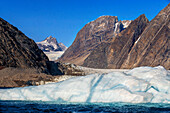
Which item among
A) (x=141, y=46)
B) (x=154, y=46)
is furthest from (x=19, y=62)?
(x=141, y=46)

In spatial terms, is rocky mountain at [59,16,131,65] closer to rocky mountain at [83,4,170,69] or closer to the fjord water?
rocky mountain at [83,4,170,69]

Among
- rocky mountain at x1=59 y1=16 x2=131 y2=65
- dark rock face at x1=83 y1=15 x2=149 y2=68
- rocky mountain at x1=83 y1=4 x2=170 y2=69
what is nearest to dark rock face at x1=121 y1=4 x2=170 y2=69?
rocky mountain at x1=83 y1=4 x2=170 y2=69

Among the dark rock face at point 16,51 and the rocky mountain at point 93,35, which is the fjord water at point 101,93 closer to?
the dark rock face at point 16,51

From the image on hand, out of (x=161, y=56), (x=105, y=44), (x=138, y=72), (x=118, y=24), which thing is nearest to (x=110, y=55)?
(x=105, y=44)

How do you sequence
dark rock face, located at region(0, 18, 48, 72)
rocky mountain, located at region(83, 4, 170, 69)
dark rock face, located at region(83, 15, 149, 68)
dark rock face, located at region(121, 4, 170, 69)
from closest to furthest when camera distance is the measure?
dark rock face, located at region(0, 18, 48, 72)
dark rock face, located at region(121, 4, 170, 69)
rocky mountain, located at region(83, 4, 170, 69)
dark rock face, located at region(83, 15, 149, 68)

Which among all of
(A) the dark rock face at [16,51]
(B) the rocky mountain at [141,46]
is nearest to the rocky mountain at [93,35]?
(B) the rocky mountain at [141,46]

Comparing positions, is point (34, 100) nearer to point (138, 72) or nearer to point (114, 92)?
point (114, 92)

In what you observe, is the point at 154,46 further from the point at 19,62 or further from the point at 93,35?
the point at 93,35
